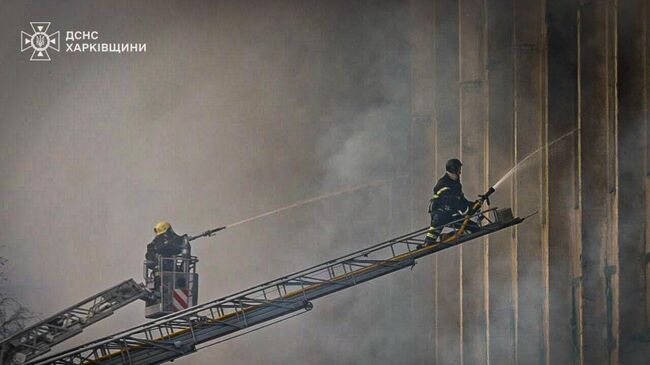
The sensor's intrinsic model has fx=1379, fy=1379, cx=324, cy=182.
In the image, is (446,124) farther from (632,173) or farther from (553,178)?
(632,173)

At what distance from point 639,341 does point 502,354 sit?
2.67 m

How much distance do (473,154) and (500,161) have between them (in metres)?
0.85

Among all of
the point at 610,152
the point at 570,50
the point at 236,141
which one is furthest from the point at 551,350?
the point at 236,141

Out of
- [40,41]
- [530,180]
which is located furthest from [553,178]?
[40,41]

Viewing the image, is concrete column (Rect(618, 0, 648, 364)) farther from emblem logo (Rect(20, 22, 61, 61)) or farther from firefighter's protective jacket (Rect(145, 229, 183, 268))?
emblem logo (Rect(20, 22, 61, 61))

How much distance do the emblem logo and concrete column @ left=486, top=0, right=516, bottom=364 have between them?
23.0ft

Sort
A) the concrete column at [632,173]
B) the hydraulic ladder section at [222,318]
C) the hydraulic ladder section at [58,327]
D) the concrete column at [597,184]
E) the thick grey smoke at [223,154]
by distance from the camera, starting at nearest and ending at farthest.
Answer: the hydraulic ladder section at [222,318] < the hydraulic ladder section at [58,327] < the concrete column at [632,173] < the concrete column at [597,184] < the thick grey smoke at [223,154]

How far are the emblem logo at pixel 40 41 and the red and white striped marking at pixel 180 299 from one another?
20.0ft

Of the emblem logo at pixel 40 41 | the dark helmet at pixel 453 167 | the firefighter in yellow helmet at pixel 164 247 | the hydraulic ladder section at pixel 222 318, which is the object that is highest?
the emblem logo at pixel 40 41

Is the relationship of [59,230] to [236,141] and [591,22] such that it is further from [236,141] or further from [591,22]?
[591,22]

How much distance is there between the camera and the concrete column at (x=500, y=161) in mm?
20344

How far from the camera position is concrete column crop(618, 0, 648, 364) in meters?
18.0

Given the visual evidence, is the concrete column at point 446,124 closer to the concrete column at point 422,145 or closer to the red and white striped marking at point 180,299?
the concrete column at point 422,145

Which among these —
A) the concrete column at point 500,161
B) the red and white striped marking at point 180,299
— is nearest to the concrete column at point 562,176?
the concrete column at point 500,161
